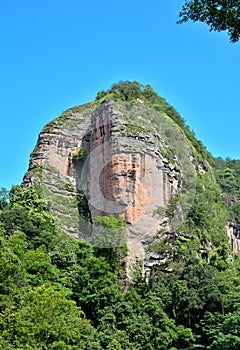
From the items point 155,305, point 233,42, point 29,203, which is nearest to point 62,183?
point 29,203

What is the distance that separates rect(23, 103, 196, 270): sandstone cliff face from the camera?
113 ft

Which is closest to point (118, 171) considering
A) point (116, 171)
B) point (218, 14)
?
point (116, 171)

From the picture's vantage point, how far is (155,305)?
2584cm

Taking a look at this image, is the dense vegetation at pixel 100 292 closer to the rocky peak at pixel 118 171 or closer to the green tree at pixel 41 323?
the green tree at pixel 41 323

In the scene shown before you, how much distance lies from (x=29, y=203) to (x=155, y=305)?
12.2m

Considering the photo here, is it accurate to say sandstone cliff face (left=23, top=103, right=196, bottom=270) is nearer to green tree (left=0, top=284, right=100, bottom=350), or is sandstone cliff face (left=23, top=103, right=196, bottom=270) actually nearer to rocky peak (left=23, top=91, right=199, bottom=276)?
rocky peak (left=23, top=91, right=199, bottom=276)

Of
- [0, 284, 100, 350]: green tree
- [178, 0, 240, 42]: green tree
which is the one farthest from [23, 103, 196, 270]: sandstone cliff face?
[178, 0, 240, 42]: green tree

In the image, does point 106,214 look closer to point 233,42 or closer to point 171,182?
point 171,182

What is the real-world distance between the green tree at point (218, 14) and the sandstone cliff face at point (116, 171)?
25.0m

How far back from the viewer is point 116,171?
35.7 m


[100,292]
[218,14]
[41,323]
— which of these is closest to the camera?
[218,14]

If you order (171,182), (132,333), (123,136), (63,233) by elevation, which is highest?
(123,136)

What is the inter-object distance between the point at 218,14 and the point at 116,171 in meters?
28.0

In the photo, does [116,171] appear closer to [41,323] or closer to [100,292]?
[100,292]
